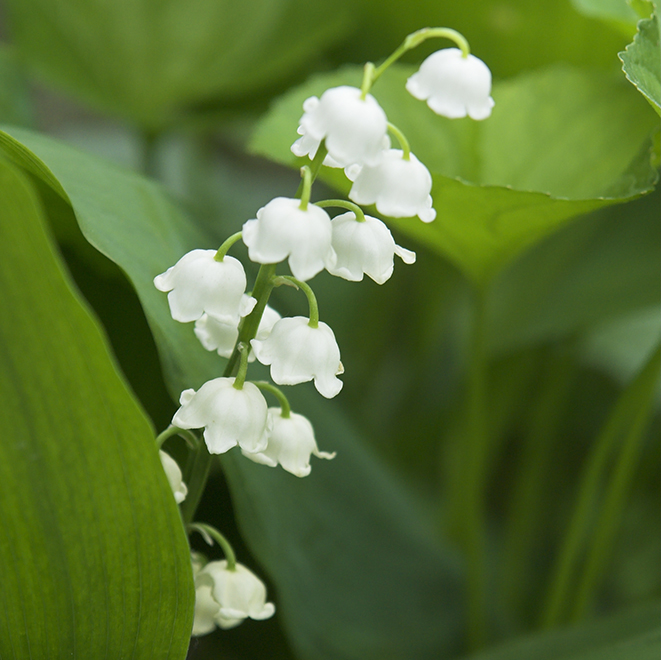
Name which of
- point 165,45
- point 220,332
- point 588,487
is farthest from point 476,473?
point 165,45

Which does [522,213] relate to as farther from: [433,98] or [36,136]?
[36,136]

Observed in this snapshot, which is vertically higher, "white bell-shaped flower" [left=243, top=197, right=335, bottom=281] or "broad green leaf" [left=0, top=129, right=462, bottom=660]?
"white bell-shaped flower" [left=243, top=197, right=335, bottom=281]

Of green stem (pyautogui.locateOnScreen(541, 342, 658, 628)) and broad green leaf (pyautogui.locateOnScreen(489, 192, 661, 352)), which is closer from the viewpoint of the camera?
green stem (pyautogui.locateOnScreen(541, 342, 658, 628))

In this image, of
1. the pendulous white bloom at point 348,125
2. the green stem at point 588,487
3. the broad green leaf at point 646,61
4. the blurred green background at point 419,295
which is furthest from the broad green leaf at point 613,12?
the pendulous white bloom at point 348,125

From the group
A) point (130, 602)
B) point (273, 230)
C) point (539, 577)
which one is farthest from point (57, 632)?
point (539, 577)

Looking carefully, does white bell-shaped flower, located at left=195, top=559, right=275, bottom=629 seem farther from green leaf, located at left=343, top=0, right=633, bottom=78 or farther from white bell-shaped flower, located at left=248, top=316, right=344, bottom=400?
green leaf, located at left=343, top=0, right=633, bottom=78

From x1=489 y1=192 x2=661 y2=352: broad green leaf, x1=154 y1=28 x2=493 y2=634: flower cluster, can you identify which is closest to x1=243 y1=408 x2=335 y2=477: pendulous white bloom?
x1=154 y1=28 x2=493 y2=634: flower cluster
